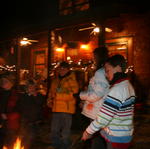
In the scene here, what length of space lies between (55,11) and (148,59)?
4807mm

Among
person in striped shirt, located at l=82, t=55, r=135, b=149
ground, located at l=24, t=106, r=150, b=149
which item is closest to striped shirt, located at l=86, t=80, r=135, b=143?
person in striped shirt, located at l=82, t=55, r=135, b=149

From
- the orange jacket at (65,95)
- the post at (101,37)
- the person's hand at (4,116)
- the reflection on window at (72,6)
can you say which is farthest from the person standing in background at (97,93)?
the reflection on window at (72,6)

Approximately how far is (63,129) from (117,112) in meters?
2.61

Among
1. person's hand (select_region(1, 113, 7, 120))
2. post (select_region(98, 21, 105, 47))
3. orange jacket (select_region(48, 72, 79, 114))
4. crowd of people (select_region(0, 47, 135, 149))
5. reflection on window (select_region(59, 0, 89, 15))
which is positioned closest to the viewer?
crowd of people (select_region(0, 47, 135, 149))

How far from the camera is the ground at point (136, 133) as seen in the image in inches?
233

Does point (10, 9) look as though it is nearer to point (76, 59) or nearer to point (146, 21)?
point (76, 59)

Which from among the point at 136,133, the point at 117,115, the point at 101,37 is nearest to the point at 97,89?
the point at 117,115

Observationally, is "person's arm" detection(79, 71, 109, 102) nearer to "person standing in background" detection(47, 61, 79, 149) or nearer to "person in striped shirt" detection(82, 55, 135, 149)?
"person in striped shirt" detection(82, 55, 135, 149)

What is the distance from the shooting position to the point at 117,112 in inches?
114

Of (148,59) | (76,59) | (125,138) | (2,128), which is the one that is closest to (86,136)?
(125,138)

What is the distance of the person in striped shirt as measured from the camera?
286cm

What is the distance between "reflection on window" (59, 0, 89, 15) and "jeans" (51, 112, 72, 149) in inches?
236

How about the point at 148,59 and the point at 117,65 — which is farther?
the point at 148,59

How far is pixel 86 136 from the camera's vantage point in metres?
3.06
